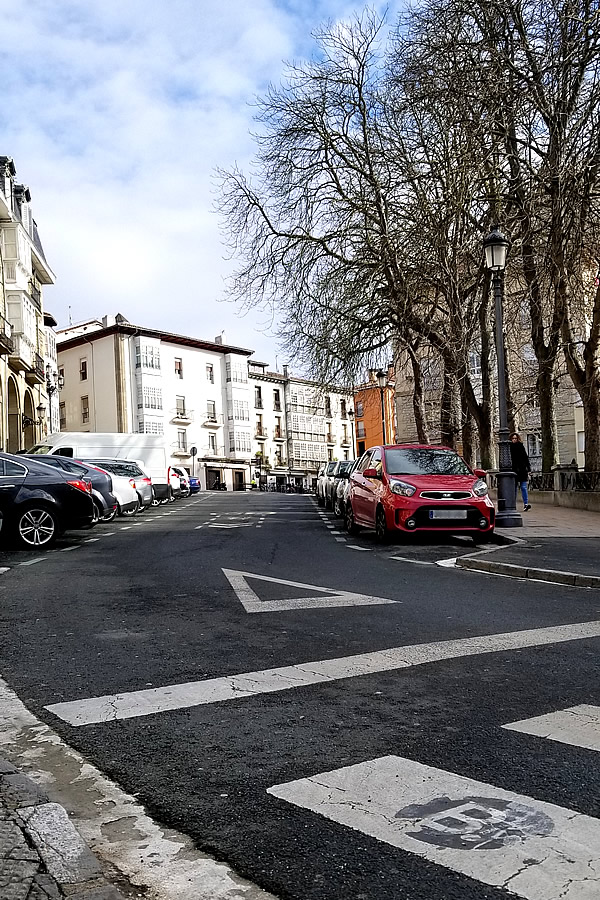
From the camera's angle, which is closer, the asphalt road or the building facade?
the asphalt road

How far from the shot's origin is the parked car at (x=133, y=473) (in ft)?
80.7

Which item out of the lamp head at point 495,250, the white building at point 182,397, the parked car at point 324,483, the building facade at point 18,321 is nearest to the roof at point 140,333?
the white building at point 182,397

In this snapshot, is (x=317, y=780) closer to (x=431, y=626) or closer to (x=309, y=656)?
(x=309, y=656)

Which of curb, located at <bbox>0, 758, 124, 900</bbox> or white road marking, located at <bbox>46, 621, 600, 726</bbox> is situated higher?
curb, located at <bbox>0, 758, 124, 900</bbox>

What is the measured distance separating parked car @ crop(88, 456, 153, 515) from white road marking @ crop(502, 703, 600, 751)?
20.9 meters

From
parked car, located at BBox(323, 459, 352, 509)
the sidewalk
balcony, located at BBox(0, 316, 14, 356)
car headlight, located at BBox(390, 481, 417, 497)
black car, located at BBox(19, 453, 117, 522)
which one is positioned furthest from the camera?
balcony, located at BBox(0, 316, 14, 356)

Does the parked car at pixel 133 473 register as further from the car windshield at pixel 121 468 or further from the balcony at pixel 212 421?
the balcony at pixel 212 421

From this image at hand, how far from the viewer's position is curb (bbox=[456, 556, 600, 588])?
29.7 ft

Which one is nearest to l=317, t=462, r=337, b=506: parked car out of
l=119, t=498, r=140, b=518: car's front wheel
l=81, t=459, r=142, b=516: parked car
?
l=119, t=498, r=140, b=518: car's front wheel

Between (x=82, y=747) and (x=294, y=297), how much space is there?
77.1 feet

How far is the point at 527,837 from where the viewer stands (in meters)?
2.71

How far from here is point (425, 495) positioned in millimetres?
13836

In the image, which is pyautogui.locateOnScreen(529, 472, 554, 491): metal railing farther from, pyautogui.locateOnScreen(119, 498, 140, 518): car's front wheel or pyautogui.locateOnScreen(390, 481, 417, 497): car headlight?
pyautogui.locateOnScreen(390, 481, 417, 497): car headlight

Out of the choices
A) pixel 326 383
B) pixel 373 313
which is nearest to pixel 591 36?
pixel 373 313
